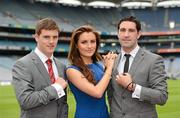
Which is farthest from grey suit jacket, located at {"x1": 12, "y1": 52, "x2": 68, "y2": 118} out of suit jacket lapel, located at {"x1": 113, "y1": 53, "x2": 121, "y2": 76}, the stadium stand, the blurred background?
the blurred background

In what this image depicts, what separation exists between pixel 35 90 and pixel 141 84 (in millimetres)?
1534

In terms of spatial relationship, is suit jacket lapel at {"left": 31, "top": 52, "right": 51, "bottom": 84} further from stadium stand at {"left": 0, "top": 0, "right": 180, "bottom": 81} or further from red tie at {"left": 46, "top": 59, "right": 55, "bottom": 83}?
stadium stand at {"left": 0, "top": 0, "right": 180, "bottom": 81}

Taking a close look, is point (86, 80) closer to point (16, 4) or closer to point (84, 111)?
point (84, 111)

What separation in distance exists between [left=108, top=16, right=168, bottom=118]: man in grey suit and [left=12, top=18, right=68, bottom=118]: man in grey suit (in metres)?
0.80

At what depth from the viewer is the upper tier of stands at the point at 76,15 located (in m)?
56.7

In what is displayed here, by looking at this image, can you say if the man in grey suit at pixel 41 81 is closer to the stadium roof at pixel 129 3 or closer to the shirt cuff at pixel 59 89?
the shirt cuff at pixel 59 89

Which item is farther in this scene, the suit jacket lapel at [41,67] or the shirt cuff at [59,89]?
the suit jacket lapel at [41,67]

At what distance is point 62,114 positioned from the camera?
518 cm

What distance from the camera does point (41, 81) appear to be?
196 inches

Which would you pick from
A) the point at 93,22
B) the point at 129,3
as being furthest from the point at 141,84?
the point at 129,3

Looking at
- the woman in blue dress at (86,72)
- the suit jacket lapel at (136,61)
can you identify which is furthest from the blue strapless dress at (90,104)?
the suit jacket lapel at (136,61)

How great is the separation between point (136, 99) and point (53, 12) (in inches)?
2306

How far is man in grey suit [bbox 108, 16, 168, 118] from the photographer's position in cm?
496

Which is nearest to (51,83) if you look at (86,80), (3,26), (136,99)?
(86,80)
